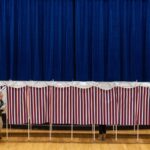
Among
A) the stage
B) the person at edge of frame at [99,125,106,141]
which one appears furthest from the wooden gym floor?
the person at edge of frame at [99,125,106,141]

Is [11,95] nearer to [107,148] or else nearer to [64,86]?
[64,86]

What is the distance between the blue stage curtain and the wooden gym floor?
2005mm

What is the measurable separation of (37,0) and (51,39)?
1.20m

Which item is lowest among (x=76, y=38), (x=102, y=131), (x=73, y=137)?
(x=73, y=137)

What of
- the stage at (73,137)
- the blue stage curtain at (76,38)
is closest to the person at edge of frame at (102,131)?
the stage at (73,137)

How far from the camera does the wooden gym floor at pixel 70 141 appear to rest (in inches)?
338

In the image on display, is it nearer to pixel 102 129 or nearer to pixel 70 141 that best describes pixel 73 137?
pixel 70 141

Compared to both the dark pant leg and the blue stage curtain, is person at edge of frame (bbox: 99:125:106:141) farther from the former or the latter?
the blue stage curtain

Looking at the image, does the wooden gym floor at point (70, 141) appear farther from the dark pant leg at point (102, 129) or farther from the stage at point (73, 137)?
the dark pant leg at point (102, 129)

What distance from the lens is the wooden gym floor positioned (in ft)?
28.2

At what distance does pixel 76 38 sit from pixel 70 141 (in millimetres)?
3479

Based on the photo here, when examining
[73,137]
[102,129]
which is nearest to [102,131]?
[102,129]

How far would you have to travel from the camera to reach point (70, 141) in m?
9.09

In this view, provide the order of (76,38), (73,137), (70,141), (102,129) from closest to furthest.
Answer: (70,141) → (102,129) → (73,137) → (76,38)
